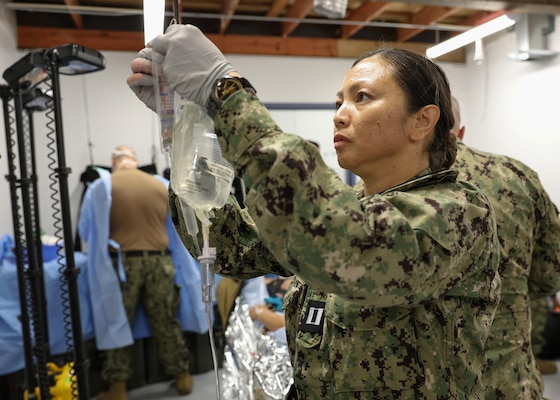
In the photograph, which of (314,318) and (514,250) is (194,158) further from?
(514,250)

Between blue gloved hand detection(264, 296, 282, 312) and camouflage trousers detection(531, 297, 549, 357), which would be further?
camouflage trousers detection(531, 297, 549, 357)

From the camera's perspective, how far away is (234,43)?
4.72 m

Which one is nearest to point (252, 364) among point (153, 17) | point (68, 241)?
point (68, 241)

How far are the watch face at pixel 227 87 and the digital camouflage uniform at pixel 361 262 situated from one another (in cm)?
2

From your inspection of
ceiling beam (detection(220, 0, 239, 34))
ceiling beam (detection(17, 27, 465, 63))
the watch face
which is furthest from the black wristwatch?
ceiling beam (detection(17, 27, 465, 63))

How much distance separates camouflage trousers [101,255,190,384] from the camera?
314 cm

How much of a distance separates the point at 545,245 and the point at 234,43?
3.72 meters

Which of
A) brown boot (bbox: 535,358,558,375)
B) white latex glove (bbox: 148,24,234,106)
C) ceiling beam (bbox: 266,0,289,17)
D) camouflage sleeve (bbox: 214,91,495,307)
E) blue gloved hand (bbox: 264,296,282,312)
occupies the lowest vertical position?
brown boot (bbox: 535,358,558,375)

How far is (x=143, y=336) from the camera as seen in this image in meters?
3.27

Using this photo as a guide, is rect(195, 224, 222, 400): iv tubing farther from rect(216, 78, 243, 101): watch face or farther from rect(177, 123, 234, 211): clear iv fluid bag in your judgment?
rect(216, 78, 243, 101): watch face

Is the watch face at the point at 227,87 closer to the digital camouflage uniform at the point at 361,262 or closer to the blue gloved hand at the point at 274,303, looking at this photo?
the digital camouflage uniform at the point at 361,262

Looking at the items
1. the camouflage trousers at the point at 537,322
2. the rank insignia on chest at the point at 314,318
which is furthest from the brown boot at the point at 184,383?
the rank insignia on chest at the point at 314,318

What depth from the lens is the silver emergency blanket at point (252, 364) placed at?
196 cm

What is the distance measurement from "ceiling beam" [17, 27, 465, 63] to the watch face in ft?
12.8
